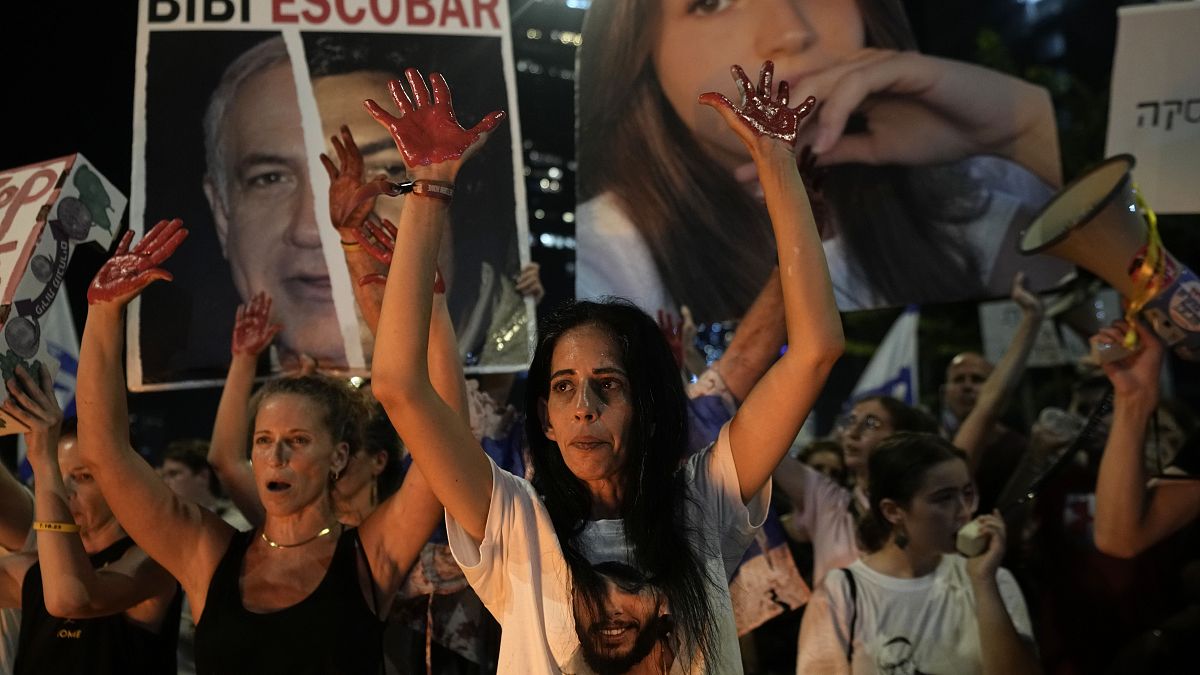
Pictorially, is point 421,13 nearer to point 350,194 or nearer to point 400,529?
point 350,194

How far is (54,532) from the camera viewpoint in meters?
3.29

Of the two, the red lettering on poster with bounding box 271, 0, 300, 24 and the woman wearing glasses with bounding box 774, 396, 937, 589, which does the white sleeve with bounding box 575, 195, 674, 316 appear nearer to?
the woman wearing glasses with bounding box 774, 396, 937, 589

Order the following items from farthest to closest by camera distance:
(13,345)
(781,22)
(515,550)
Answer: (781,22)
(13,345)
(515,550)

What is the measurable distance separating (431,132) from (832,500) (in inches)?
110

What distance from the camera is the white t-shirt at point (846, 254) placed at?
4656 mm

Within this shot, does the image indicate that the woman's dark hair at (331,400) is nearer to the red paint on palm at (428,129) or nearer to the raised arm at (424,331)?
the raised arm at (424,331)

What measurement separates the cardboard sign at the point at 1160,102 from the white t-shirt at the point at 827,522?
175 cm

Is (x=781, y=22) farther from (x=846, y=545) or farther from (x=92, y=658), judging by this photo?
(x=92, y=658)

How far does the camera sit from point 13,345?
10.8 feet

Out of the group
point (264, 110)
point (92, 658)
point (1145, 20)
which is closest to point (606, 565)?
point (92, 658)

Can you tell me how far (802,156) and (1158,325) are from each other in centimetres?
139

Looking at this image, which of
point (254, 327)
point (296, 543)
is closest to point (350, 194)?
point (296, 543)

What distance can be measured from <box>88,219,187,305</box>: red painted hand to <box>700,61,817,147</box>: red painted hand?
1.56 metres

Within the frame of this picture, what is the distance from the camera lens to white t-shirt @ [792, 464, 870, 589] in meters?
4.42
